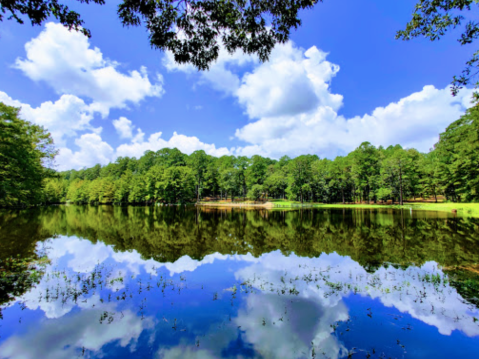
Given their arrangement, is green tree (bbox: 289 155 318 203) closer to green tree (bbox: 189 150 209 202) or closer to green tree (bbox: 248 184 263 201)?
green tree (bbox: 248 184 263 201)

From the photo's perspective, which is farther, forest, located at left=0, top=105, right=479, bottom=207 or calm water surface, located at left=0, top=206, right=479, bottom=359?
forest, located at left=0, top=105, right=479, bottom=207

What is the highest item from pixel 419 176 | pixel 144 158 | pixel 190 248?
pixel 144 158

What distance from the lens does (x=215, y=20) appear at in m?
5.50

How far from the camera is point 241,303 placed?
732 cm

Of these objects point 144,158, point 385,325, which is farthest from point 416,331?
point 144,158

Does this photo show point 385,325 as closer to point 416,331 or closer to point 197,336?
point 416,331

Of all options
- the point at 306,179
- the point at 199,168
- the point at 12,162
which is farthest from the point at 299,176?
the point at 12,162

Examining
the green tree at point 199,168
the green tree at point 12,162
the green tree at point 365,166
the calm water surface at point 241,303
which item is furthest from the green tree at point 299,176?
the green tree at point 12,162

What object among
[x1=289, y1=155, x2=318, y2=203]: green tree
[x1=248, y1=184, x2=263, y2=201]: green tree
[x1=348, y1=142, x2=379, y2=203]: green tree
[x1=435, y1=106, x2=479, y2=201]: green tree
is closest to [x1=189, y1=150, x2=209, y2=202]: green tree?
[x1=248, y1=184, x2=263, y2=201]: green tree

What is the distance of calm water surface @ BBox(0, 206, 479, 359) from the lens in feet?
17.1

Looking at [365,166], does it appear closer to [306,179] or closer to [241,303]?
[306,179]

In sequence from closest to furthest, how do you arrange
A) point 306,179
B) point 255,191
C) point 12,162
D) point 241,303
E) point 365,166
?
point 241,303, point 12,162, point 365,166, point 306,179, point 255,191

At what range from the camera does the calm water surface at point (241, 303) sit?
5.21m

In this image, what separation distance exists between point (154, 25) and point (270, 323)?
8554 mm
